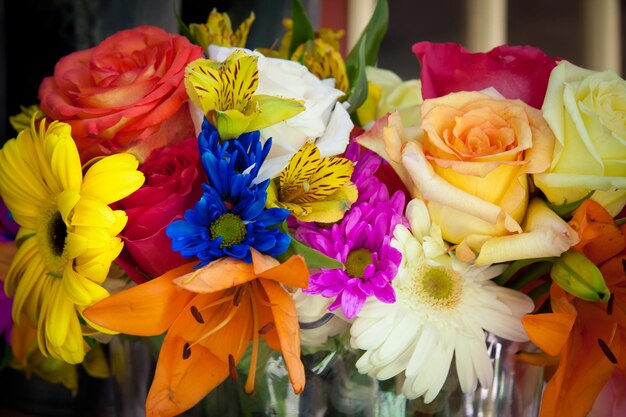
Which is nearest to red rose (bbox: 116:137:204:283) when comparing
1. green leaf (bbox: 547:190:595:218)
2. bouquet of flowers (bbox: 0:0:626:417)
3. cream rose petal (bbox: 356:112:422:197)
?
bouquet of flowers (bbox: 0:0:626:417)

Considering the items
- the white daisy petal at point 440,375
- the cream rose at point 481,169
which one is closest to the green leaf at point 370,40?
the cream rose at point 481,169

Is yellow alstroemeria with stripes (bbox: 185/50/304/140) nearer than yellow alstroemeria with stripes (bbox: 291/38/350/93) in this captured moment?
Yes

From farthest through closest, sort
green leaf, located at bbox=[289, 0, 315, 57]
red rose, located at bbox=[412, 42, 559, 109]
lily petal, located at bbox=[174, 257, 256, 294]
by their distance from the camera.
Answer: green leaf, located at bbox=[289, 0, 315, 57], red rose, located at bbox=[412, 42, 559, 109], lily petal, located at bbox=[174, 257, 256, 294]

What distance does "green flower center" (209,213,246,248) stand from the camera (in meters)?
0.41

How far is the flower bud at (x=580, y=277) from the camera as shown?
0.41 metres

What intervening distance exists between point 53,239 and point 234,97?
0.15m

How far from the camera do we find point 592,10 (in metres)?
2.87

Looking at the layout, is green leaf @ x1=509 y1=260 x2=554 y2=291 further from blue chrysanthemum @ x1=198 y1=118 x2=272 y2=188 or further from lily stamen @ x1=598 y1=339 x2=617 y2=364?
blue chrysanthemum @ x1=198 y1=118 x2=272 y2=188

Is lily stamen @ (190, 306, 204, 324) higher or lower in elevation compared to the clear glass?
higher

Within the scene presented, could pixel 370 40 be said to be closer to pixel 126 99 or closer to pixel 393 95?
pixel 393 95

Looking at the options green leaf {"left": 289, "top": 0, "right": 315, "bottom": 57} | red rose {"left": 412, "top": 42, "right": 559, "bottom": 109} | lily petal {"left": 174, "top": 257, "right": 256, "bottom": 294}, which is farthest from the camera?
green leaf {"left": 289, "top": 0, "right": 315, "bottom": 57}

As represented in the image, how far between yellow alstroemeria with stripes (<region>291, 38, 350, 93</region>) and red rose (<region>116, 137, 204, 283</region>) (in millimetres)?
139

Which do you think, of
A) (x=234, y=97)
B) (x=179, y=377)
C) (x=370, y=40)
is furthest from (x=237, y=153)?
(x=370, y=40)

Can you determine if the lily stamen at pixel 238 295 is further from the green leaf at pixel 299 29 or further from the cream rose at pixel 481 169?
the green leaf at pixel 299 29
